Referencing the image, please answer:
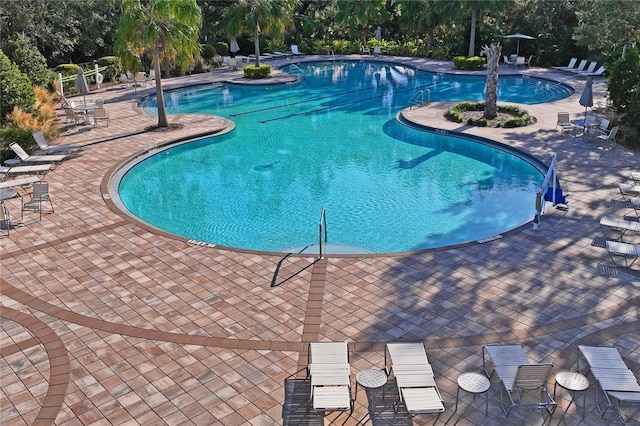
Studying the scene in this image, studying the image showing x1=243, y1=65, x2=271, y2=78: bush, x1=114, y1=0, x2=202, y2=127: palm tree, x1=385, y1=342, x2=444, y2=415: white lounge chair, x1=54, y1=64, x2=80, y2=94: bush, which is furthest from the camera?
x1=243, y1=65, x2=271, y2=78: bush

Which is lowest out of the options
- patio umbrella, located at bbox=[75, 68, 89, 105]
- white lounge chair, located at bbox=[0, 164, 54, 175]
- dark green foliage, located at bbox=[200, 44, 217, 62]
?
white lounge chair, located at bbox=[0, 164, 54, 175]

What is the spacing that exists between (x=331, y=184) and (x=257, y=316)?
8.42 m

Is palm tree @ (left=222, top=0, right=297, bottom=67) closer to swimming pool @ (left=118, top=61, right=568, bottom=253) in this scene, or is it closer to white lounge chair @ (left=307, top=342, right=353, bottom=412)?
swimming pool @ (left=118, top=61, right=568, bottom=253)

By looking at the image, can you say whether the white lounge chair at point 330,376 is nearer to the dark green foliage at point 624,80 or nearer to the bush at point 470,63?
the dark green foliage at point 624,80

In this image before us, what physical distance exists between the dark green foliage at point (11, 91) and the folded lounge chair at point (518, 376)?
1843 centimetres

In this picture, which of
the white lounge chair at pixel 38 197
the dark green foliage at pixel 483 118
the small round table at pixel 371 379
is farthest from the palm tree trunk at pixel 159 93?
the small round table at pixel 371 379

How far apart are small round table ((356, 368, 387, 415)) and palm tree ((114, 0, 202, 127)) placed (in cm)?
1562

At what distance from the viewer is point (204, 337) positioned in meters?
9.21

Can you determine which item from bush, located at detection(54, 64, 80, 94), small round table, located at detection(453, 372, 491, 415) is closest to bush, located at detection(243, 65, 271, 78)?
bush, located at detection(54, 64, 80, 94)

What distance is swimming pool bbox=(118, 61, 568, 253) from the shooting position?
14375 mm

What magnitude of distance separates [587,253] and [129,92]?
80.8 ft

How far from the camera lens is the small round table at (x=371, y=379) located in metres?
7.62

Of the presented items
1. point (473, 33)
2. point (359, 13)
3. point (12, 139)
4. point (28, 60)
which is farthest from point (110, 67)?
point (473, 33)

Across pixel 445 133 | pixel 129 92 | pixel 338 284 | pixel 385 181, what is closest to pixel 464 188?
pixel 385 181
